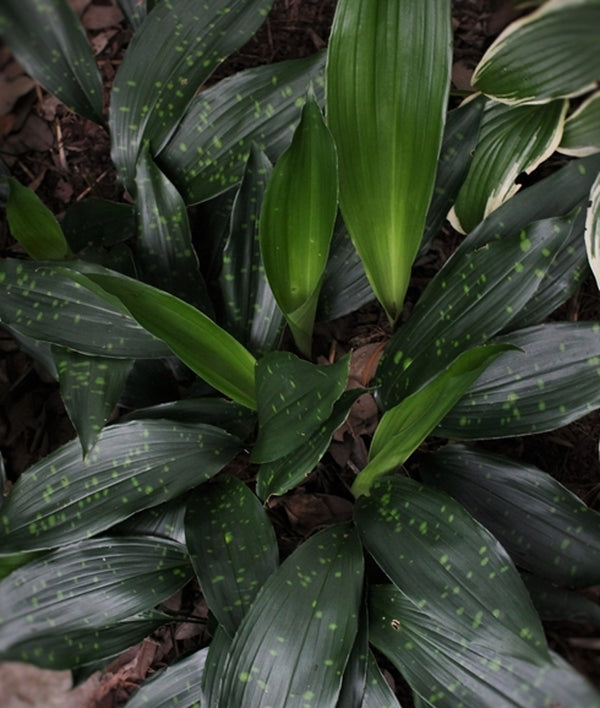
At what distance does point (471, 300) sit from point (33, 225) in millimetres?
551

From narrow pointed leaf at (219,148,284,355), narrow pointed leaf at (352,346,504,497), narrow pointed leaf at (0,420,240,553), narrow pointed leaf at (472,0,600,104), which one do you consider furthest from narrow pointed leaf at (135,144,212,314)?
narrow pointed leaf at (472,0,600,104)

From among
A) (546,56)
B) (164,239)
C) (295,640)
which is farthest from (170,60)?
(295,640)

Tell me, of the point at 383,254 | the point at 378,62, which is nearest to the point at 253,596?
the point at 383,254

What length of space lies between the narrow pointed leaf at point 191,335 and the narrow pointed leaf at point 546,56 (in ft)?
1.36

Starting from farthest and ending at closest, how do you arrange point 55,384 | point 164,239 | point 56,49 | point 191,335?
point 55,384 → point 164,239 → point 191,335 → point 56,49

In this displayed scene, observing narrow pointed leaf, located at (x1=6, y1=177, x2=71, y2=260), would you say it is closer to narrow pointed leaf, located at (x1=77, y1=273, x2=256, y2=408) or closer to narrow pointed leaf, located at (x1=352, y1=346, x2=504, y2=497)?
narrow pointed leaf, located at (x1=77, y1=273, x2=256, y2=408)

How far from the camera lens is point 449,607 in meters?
0.68

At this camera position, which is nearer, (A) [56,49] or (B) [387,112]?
(A) [56,49]

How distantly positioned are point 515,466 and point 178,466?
39 centimetres

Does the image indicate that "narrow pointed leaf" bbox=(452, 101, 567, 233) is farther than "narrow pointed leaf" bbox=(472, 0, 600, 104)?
Yes

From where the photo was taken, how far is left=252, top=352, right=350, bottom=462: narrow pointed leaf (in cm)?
69

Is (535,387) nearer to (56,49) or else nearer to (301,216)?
(301,216)

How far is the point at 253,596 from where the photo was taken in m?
0.78

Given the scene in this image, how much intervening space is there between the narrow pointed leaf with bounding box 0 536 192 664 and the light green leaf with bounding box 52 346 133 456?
0.14 meters
